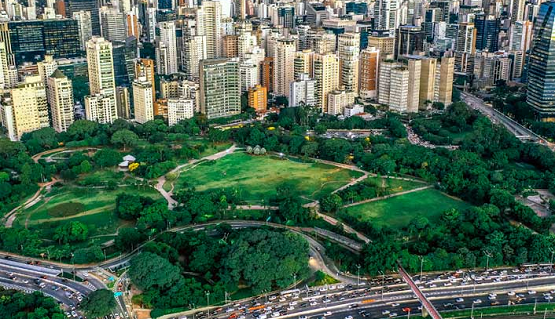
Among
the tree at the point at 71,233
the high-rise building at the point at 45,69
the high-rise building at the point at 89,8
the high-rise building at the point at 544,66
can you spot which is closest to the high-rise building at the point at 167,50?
the high-rise building at the point at 45,69

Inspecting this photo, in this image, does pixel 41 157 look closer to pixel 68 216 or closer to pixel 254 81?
pixel 68 216

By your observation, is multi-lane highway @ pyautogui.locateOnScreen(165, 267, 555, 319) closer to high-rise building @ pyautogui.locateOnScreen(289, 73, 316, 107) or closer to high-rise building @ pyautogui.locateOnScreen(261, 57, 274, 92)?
high-rise building @ pyautogui.locateOnScreen(289, 73, 316, 107)

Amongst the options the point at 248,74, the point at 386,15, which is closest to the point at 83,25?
the point at 248,74

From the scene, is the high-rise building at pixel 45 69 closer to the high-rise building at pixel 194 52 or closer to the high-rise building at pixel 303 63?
the high-rise building at pixel 194 52

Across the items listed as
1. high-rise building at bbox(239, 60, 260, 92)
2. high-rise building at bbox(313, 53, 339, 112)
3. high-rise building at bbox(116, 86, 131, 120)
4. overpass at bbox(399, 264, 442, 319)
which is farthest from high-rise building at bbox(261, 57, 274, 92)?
overpass at bbox(399, 264, 442, 319)

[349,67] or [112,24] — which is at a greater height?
[112,24]

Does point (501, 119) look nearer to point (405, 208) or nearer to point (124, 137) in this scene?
point (405, 208)
